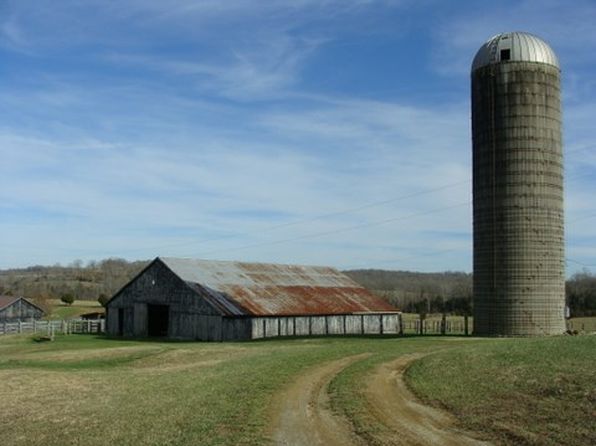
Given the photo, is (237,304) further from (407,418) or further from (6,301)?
(6,301)

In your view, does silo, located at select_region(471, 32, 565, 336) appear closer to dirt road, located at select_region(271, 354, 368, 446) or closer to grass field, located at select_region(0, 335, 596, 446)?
grass field, located at select_region(0, 335, 596, 446)

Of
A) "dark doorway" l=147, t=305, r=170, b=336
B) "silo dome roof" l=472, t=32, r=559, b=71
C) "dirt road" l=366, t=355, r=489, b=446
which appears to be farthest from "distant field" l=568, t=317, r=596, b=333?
"dirt road" l=366, t=355, r=489, b=446

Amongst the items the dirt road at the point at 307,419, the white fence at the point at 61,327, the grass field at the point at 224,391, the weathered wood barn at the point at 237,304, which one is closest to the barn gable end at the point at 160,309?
the weathered wood barn at the point at 237,304

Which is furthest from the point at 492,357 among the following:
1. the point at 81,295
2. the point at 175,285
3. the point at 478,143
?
the point at 81,295

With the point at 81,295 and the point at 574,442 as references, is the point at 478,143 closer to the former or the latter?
the point at 574,442

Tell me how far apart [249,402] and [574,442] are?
8.06 m

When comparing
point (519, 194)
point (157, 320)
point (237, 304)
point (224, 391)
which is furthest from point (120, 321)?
point (224, 391)

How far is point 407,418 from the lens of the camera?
48.2 feet

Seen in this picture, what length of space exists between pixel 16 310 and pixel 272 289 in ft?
139

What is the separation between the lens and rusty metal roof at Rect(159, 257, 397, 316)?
170 ft

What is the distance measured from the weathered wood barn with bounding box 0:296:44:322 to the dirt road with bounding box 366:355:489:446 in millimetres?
72349

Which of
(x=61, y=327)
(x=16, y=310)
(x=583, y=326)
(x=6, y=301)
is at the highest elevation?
(x=6, y=301)

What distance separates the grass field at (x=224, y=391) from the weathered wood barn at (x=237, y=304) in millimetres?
18764

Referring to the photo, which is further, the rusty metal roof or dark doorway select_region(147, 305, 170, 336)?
dark doorway select_region(147, 305, 170, 336)
